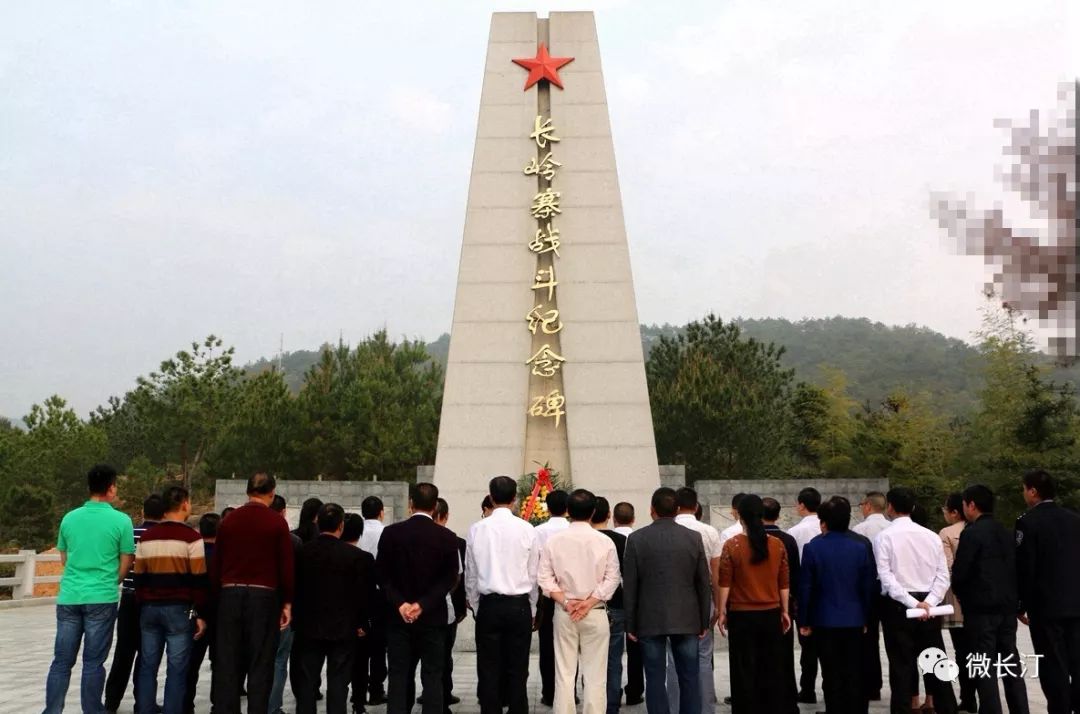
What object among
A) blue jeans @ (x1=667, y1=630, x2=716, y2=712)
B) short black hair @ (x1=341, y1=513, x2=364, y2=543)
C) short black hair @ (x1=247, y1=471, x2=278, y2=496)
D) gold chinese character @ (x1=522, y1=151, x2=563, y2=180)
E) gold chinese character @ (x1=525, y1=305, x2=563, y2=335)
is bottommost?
blue jeans @ (x1=667, y1=630, x2=716, y2=712)

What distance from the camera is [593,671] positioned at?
13.9ft

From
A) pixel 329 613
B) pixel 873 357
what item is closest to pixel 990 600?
Answer: pixel 329 613

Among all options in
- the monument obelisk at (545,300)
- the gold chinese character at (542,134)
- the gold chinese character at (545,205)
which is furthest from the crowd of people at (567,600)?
the gold chinese character at (542,134)

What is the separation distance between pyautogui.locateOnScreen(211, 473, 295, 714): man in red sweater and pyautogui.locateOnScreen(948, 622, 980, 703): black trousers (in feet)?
12.0

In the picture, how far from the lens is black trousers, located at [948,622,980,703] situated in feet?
15.2

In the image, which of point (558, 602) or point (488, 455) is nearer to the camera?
point (558, 602)

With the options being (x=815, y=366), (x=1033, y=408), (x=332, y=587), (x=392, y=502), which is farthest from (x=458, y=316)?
(x=815, y=366)

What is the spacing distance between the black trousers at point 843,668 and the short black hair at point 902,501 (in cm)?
74

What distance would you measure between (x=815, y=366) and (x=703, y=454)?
31.4m

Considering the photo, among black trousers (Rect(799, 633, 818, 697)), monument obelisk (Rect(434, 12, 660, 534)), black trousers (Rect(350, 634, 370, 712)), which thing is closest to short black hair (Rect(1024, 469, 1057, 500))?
black trousers (Rect(799, 633, 818, 697))

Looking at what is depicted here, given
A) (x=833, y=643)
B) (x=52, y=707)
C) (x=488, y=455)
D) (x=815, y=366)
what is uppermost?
(x=815, y=366)

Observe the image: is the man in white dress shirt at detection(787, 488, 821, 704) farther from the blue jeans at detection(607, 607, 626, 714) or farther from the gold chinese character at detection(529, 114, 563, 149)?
the gold chinese character at detection(529, 114, 563, 149)

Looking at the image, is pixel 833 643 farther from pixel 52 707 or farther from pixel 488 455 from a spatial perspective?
pixel 488 455

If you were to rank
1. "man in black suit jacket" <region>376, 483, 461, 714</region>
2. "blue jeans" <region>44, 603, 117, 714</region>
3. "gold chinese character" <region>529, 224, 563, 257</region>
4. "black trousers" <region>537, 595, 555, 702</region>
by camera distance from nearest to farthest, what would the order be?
"man in black suit jacket" <region>376, 483, 461, 714</region> < "blue jeans" <region>44, 603, 117, 714</region> < "black trousers" <region>537, 595, 555, 702</region> < "gold chinese character" <region>529, 224, 563, 257</region>
